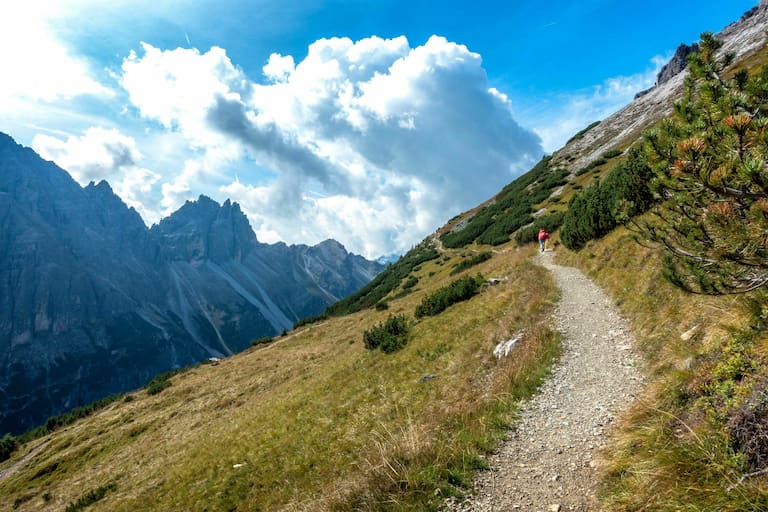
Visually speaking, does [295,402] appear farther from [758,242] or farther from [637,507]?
[758,242]

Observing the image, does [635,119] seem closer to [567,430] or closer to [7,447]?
[567,430]

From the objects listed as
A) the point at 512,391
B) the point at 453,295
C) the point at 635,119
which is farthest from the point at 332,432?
the point at 635,119

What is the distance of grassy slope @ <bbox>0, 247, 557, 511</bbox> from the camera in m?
6.78

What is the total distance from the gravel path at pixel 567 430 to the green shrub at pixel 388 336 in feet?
34.3

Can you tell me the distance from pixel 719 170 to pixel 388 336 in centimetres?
1870

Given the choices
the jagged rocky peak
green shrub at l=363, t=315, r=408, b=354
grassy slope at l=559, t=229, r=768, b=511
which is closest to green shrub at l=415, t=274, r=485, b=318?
green shrub at l=363, t=315, r=408, b=354

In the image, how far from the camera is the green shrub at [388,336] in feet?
67.7

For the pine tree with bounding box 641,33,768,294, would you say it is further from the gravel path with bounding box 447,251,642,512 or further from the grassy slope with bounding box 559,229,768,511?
the gravel path with bounding box 447,251,642,512

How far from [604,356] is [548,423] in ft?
12.5

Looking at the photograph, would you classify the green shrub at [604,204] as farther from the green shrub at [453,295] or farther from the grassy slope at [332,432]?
the green shrub at [453,295]

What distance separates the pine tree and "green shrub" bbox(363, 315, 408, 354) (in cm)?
1576

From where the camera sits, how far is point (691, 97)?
20.8ft

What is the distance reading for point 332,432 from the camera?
1310 centimetres

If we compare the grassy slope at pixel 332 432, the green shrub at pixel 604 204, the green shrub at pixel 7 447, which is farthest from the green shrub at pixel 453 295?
the green shrub at pixel 7 447
